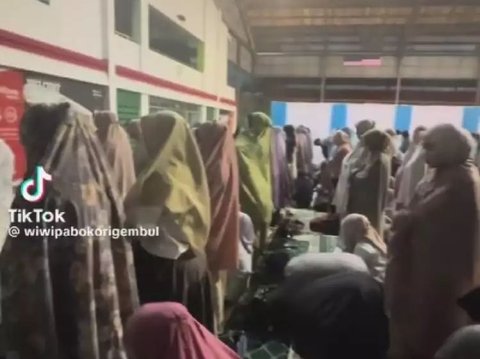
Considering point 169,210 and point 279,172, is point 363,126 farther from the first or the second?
point 169,210

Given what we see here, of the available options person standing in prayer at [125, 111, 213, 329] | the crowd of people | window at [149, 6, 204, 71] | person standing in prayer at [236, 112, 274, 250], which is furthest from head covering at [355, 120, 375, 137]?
person standing in prayer at [125, 111, 213, 329]

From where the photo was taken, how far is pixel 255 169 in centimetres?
173

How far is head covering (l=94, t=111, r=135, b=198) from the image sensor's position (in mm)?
949

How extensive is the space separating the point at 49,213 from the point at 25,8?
38 centimetres

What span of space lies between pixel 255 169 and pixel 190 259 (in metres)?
0.73

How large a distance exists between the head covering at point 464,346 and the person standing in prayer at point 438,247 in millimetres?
167

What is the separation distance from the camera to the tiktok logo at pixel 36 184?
736mm

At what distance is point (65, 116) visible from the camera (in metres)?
0.75

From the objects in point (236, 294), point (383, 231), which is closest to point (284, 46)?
point (383, 231)

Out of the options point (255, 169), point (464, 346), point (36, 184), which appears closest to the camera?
point (36, 184)

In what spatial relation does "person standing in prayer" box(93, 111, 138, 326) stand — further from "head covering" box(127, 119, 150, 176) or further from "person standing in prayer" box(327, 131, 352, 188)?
"person standing in prayer" box(327, 131, 352, 188)

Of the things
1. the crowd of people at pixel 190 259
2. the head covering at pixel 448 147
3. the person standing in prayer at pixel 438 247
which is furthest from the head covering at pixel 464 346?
the head covering at pixel 448 147

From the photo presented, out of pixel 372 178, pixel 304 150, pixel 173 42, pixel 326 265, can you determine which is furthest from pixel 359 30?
pixel 304 150

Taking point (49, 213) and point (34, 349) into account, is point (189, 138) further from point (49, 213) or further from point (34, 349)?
point (34, 349)
